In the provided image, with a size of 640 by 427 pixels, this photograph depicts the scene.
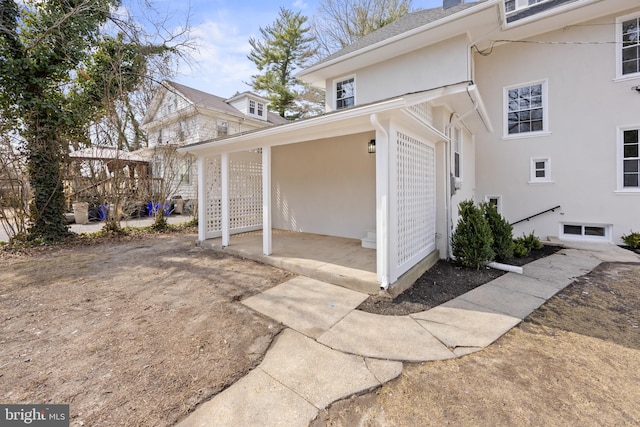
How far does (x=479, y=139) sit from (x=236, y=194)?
310 inches

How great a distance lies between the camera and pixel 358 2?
1365 centimetres

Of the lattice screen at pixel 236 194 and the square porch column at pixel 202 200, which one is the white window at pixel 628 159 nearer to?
the lattice screen at pixel 236 194

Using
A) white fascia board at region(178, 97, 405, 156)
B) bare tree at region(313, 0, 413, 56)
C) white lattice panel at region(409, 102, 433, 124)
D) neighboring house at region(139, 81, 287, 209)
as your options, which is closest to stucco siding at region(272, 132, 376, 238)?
white lattice panel at region(409, 102, 433, 124)

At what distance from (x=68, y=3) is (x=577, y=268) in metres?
12.5

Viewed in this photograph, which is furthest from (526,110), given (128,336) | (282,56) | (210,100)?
(282,56)

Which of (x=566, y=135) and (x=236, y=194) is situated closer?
(x=236, y=194)

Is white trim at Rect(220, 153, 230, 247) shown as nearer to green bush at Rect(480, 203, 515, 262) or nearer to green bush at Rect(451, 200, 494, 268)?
green bush at Rect(451, 200, 494, 268)

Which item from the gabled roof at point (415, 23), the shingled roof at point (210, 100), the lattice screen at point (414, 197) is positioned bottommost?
the lattice screen at point (414, 197)

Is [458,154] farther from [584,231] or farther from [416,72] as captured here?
[584,231]

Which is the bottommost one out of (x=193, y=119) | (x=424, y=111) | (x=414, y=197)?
(x=414, y=197)

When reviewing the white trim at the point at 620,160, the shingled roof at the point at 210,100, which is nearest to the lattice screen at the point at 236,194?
the shingled roof at the point at 210,100

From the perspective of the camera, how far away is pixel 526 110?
823 cm

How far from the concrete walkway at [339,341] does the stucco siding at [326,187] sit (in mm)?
2895

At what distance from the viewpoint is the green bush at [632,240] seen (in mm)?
6434
